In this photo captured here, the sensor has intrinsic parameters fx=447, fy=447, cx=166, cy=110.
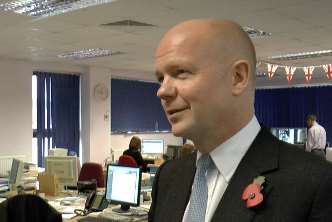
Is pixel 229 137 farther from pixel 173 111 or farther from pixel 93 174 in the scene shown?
pixel 93 174

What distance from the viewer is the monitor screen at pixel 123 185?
13.1ft

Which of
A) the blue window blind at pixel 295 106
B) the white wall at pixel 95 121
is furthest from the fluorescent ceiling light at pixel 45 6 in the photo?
the blue window blind at pixel 295 106

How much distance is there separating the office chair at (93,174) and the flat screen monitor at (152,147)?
4008mm

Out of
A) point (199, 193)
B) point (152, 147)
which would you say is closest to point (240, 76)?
point (199, 193)

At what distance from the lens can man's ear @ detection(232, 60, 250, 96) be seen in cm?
90

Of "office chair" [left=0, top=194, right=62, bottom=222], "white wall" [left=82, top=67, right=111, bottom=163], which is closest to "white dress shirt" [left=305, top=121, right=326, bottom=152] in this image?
"white wall" [left=82, top=67, right=111, bottom=163]

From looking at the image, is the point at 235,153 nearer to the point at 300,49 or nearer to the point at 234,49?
the point at 234,49

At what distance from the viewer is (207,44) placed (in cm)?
90

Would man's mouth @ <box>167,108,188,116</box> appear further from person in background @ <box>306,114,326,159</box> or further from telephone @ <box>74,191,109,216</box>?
person in background @ <box>306,114,326,159</box>

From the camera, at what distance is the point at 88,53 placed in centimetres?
791

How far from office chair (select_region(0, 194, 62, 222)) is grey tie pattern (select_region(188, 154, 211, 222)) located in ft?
6.52

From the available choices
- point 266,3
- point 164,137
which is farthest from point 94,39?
point 164,137

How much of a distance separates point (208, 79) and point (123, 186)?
10.9 ft

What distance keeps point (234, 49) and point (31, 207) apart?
2249 mm
